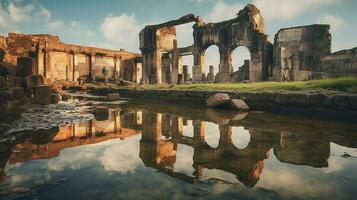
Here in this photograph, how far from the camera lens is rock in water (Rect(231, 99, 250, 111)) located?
805 cm

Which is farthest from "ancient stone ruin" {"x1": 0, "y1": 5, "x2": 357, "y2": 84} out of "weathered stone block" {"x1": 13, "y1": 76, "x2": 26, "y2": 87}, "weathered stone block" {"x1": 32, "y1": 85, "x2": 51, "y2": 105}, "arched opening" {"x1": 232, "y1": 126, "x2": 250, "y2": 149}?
"arched opening" {"x1": 232, "y1": 126, "x2": 250, "y2": 149}

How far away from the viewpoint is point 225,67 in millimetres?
20531

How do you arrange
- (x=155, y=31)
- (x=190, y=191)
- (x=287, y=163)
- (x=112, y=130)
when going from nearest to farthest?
(x=190, y=191) < (x=287, y=163) < (x=112, y=130) < (x=155, y=31)

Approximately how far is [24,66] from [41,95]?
1906 mm

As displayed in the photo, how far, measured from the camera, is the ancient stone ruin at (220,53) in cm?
1873

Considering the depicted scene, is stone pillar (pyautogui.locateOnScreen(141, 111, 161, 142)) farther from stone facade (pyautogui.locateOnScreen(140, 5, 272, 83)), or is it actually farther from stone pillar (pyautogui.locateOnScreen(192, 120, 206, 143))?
stone facade (pyautogui.locateOnScreen(140, 5, 272, 83))

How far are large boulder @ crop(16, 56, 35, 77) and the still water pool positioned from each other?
22.5 feet

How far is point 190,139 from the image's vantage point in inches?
159

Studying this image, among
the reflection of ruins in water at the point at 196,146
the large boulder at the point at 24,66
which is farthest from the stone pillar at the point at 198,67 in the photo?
the reflection of ruins in water at the point at 196,146

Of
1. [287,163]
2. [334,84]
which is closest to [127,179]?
[287,163]

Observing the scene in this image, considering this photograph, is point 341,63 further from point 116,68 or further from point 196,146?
point 116,68

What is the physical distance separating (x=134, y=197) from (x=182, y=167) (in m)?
0.84

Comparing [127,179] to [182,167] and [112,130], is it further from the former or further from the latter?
[112,130]

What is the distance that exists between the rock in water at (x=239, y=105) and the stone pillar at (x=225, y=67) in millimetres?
12334
